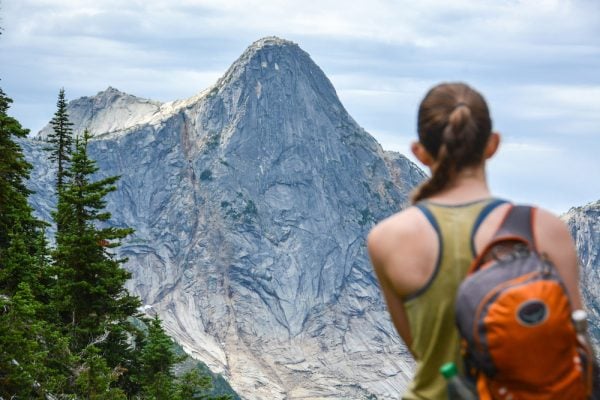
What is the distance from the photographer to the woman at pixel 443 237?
14.0 ft

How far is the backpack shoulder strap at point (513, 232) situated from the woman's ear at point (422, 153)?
487 mm

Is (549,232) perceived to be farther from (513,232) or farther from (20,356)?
(20,356)

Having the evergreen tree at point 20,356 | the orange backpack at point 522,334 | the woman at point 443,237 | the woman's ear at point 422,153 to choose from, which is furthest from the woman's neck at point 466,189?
the evergreen tree at point 20,356

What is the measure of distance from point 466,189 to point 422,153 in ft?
0.93

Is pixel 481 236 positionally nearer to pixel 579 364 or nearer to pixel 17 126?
pixel 579 364

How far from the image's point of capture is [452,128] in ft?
14.5

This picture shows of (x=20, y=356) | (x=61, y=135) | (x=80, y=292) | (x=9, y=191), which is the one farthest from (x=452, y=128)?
(x=61, y=135)

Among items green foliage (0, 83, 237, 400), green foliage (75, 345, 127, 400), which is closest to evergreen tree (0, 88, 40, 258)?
green foliage (0, 83, 237, 400)

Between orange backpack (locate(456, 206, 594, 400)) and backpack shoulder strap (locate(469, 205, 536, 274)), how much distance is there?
88 mm

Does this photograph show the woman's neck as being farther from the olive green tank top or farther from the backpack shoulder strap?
the backpack shoulder strap

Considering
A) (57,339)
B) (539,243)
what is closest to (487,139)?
(539,243)

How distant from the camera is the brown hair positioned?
4.42 metres

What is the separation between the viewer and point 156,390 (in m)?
28.9

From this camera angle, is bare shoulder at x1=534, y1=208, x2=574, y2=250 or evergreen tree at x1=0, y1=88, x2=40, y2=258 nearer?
bare shoulder at x1=534, y1=208, x2=574, y2=250
